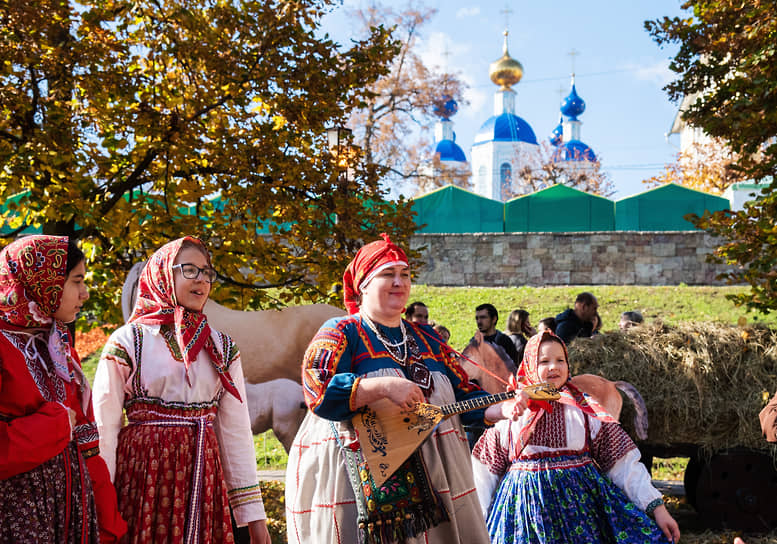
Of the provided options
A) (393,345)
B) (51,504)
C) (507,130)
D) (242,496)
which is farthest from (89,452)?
(507,130)

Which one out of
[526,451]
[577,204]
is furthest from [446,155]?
[526,451]

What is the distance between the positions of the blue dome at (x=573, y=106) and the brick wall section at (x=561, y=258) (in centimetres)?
→ 3885

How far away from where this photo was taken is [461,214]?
21609 millimetres

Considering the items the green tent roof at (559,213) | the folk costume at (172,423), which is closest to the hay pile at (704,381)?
the folk costume at (172,423)

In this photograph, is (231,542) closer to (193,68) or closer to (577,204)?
(193,68)

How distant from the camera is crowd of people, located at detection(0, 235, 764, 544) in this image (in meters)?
2.49

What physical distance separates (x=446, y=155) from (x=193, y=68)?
46653mm

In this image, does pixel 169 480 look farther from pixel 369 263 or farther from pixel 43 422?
pixel 369 263

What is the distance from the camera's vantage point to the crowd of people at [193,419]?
249cm

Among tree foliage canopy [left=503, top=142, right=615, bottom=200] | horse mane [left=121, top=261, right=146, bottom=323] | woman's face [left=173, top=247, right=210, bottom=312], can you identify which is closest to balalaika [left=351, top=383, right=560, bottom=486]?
woman's face [left=173, top=247, right=210, bottom=312]

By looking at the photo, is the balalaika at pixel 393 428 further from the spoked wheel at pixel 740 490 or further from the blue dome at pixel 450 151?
the blue dome at pixel 450 151

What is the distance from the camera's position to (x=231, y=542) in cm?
290

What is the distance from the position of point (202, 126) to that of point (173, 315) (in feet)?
13.5

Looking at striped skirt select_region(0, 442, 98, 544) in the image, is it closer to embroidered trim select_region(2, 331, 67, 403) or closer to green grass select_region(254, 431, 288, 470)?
embroidered trim select_region(2, 331, 67, 403)
